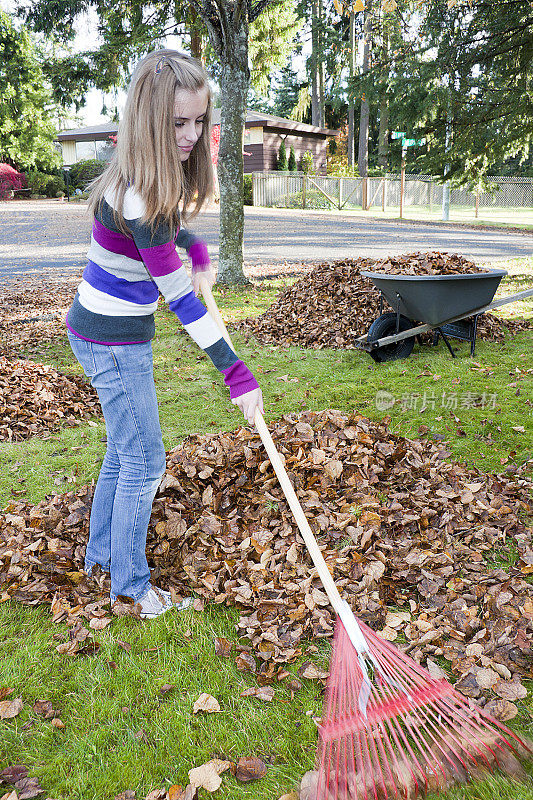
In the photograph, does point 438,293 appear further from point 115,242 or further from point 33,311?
point 33,311

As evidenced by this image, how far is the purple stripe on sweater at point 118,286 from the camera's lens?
6.96 ft

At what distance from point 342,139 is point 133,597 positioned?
43.8 metres

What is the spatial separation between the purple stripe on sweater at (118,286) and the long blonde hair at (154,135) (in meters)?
0.20

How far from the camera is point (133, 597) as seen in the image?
2.66m

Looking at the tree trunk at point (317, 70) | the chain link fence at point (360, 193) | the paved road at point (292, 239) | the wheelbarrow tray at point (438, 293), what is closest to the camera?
the wheelbarrow tray at point (438, 293)

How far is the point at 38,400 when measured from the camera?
16.7 ft

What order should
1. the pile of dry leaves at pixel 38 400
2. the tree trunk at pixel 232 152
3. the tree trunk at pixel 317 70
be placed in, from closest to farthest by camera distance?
the pile of dry leaves at pixel 38 400 < the tree trunk at pixel 232 152 < the tree trunk at pixel 317 70

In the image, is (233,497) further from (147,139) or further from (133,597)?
(147,139)

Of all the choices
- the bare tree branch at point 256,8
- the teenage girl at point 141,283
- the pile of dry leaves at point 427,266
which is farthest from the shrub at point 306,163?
the teenage girl at point 141,283

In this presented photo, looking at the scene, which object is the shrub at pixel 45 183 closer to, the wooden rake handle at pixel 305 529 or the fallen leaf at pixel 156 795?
the wooden rake handle at pixel 305 529

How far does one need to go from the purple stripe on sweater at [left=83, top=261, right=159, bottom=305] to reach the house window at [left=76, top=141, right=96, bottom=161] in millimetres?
42779

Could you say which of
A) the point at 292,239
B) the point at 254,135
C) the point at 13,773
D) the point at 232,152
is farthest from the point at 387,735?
the point at 254,135

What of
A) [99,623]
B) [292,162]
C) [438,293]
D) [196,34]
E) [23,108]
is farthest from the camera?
[23,108]

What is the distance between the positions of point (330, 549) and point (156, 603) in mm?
896
